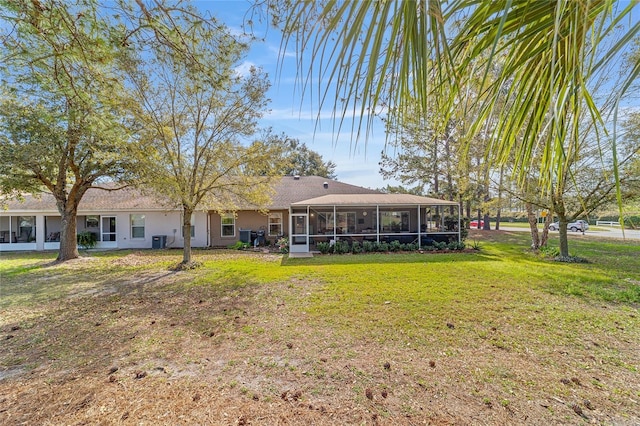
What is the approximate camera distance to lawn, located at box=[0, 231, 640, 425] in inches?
→ 104

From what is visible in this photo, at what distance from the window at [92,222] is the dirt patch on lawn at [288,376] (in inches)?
589

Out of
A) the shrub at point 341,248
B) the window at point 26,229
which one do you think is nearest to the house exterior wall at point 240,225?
the shrub at point 341,248

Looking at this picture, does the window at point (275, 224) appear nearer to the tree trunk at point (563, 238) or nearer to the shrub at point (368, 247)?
the shrub at point (368, 247)

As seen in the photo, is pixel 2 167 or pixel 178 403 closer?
pixel 178 403

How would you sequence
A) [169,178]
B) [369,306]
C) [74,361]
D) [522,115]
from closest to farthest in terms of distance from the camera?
Answer: 1. [522,115]
2. [74,361]
3. [369,306]
4. [169,178]

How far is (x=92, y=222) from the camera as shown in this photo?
58.3ft

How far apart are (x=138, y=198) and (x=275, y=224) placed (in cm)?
894

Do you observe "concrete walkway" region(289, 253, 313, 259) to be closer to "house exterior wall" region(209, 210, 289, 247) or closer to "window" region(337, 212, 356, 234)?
"window" region(337, 212, 356, 234)

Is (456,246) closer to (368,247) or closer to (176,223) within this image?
(368,247)

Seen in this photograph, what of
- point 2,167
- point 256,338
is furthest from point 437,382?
point 2,167

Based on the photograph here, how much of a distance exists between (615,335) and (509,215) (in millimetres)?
12737

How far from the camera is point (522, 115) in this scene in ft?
4.82

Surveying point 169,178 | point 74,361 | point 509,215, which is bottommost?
point 74,361

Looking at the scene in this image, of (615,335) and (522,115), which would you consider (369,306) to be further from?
(522,115)
